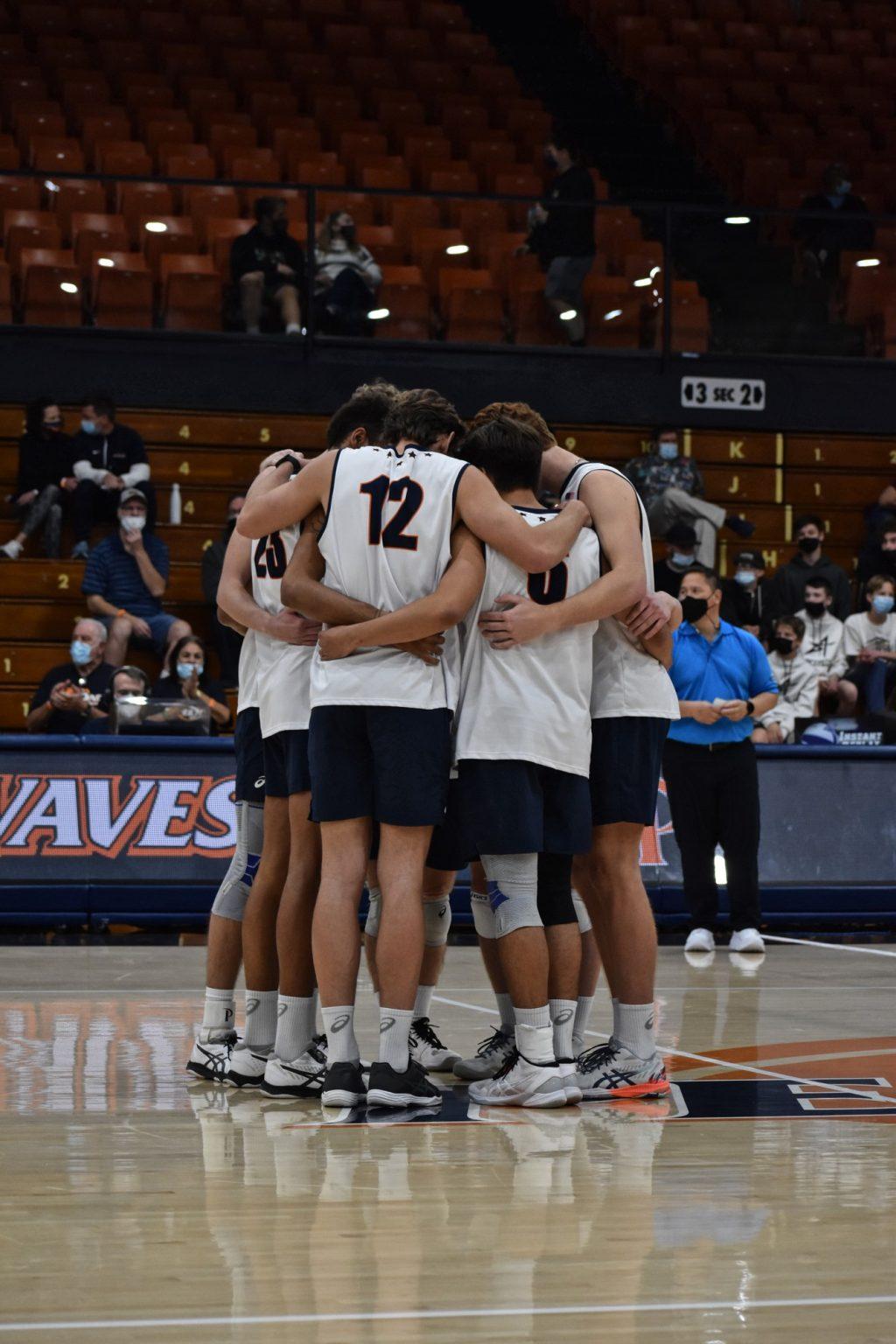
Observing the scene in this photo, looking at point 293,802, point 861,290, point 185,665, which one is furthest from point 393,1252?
point 861,290

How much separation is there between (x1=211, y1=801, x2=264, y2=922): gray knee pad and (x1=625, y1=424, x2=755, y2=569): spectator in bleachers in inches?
373

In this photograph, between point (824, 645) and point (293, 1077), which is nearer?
point (293, 1077)

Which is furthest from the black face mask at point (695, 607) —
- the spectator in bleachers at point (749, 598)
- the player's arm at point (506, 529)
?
the player's arm at point (506, 529)

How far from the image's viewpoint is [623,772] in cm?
529

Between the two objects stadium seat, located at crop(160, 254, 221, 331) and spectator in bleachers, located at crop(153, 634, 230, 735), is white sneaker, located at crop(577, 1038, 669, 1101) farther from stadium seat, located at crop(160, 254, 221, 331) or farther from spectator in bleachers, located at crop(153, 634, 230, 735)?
stadium seat, located at crop(160, 254, 221, 331)

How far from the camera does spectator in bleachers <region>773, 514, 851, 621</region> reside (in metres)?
14.7

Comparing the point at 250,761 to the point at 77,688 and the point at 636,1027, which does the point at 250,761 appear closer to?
the point at 636,1027

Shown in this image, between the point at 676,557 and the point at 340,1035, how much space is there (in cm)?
956

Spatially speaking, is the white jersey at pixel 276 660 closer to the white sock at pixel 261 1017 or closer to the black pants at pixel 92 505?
the white sock at pixel 261 1017

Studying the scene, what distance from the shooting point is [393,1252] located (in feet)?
11.4

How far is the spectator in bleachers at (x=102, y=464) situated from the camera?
14.2m

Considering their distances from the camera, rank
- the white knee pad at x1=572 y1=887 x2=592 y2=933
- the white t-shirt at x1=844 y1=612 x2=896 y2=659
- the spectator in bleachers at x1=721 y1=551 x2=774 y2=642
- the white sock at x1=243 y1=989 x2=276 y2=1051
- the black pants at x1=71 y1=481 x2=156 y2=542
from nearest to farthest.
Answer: the white sock at x1=243 y1=989 x2=276 y2=1051, the white knee pad at x1=572 y1=887 x2=592 y2=933, the white t-shirt at x1=844 y1=612 x2=896 y2=659, the black pants at x1=71 y1=481 x2=156 y2=542, the spectator in bleachers at x1=721 y1=551 x2=774 y2=642

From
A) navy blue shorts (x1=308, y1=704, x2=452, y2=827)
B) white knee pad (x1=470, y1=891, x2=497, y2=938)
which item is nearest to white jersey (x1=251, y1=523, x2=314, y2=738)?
navy blue shorts (x1=308, y1=704, x2=452, y2=827)

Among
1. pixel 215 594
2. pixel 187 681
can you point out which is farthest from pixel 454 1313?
pixel 215 594
